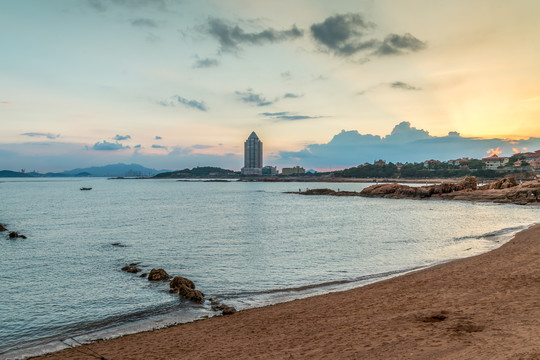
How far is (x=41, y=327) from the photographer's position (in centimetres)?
1312

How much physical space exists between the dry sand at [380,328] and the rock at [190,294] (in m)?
2.81

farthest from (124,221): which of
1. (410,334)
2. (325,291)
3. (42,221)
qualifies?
(410,334)

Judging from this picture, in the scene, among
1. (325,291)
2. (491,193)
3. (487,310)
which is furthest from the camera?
(491,193)

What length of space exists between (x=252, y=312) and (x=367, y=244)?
747 inches

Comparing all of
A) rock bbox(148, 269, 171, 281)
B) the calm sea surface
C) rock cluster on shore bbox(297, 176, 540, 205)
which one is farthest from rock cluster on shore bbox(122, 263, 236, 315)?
rock cluster on shore bbox(297, 176, 540, 205)

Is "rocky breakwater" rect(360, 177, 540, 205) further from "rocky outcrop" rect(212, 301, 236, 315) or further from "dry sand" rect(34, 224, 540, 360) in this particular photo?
"rocky outcrop" rect(212, 301, 236, 315)

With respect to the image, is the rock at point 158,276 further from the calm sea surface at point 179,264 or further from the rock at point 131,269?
the rock at point 131,269

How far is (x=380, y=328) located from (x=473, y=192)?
87791mm

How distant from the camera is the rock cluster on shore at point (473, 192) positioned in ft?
240

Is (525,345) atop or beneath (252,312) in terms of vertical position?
atop

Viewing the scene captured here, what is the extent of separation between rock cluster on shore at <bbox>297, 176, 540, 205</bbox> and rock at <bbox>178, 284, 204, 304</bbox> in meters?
74.7

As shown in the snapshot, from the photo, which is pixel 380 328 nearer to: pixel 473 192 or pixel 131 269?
pixel 131 269

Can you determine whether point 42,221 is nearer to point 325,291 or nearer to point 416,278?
point 325,291

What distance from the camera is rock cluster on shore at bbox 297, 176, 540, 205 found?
73062mm
